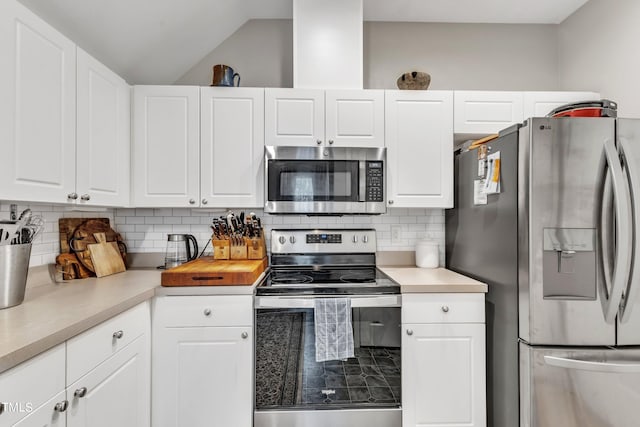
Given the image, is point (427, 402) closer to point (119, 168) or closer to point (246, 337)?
point (246, 337)

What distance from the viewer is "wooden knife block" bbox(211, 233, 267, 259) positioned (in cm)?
216

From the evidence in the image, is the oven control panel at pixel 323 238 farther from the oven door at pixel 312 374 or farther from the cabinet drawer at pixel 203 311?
the cabinet drawer at pixel 203 311

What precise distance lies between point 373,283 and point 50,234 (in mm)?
1868

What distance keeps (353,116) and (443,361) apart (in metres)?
1.55

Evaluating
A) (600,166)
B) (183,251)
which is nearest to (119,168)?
(183,251)

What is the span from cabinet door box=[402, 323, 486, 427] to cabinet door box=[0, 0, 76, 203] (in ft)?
6.04

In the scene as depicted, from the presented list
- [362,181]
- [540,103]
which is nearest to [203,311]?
[362,181]

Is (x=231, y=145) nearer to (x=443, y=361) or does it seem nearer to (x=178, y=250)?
(x=178, y=250)

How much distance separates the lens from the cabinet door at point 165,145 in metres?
2.03

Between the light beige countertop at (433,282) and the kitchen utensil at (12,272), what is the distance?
172 centimetres

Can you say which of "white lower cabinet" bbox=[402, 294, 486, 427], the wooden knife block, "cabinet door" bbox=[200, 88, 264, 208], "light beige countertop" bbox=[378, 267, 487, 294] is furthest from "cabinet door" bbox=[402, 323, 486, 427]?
"cabinet door" bbox=[200, 88, 264, 208]

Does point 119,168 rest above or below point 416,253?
above

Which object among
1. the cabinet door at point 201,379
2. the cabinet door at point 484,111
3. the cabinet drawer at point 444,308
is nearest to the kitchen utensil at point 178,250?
the cabinet door at point 201,379

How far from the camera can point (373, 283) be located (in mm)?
1848
